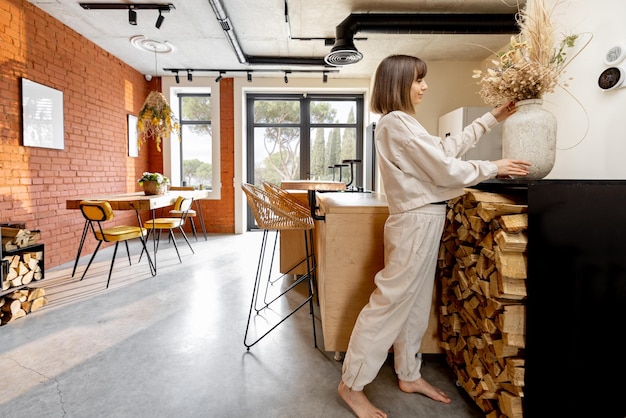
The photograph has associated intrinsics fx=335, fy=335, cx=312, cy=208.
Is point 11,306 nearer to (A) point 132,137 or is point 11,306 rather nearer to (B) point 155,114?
(B) point 155,114

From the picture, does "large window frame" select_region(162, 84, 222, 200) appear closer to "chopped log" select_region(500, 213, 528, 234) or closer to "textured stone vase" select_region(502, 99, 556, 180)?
"textured stone vase" select_region(502, 99, 556, 180)

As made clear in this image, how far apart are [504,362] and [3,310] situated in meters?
3.25

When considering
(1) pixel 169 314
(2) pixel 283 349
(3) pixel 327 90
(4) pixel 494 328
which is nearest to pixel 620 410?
(4) pixel 494 328

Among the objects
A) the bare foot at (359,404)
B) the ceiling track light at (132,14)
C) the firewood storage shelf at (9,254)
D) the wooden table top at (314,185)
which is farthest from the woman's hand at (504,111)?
the ceiling track light at (132,14)

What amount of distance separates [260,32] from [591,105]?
4086mm

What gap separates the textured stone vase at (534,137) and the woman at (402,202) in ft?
0.29

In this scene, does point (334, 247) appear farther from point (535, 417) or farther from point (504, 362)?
point (535, 417)

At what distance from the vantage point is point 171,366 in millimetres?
1894

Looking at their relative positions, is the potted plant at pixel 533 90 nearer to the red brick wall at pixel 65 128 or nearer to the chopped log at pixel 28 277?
the chopped log at pixel 28 277

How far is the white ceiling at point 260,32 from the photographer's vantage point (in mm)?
3828

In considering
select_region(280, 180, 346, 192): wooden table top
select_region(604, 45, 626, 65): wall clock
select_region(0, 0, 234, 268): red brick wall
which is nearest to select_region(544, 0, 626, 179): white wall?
select_region(604, 45, 626, 65): wall clock

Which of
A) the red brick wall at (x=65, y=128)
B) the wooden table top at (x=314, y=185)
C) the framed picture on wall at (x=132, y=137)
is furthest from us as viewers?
the framed picture on wall at (x=132, y=137)

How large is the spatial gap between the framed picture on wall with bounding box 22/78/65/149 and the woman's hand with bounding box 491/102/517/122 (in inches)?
176

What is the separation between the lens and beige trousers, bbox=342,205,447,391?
56.6 inches
